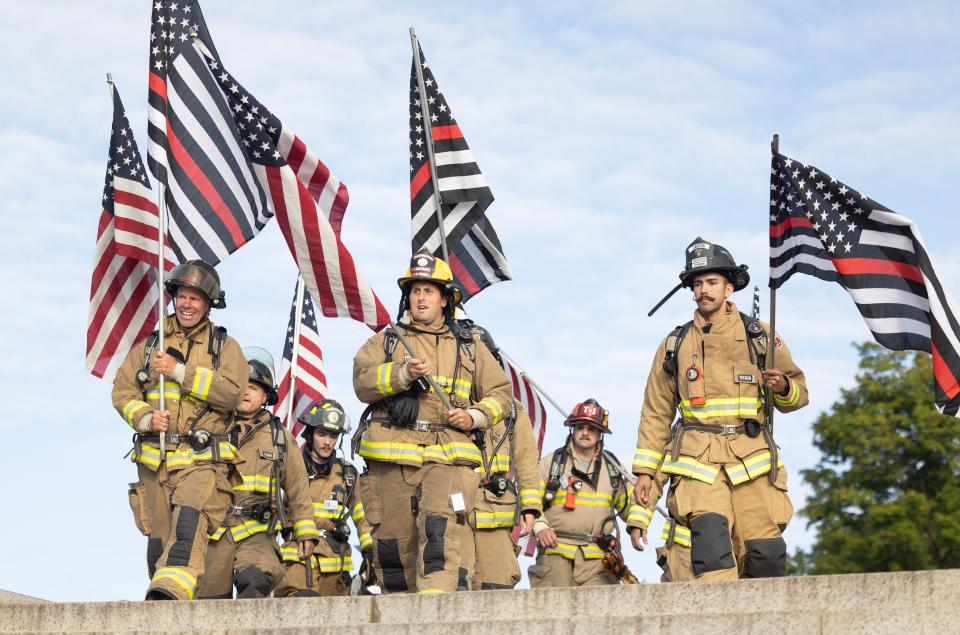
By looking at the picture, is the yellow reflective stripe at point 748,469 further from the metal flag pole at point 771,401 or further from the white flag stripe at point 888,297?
the white flag stripe at point 888,297

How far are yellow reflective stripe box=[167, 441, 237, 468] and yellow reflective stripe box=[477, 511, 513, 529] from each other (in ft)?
7.97

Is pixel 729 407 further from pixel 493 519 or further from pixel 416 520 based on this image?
pixel 493 519

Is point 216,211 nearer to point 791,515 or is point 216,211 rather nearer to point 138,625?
point 138,625

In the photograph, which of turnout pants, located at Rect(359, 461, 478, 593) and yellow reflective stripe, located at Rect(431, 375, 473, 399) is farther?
yellow reflective stripe, located at Rect(431, 375, 473, 399)

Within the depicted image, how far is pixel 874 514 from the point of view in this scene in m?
40.3

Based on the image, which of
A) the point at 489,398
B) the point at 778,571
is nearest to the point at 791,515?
the point at 778,571

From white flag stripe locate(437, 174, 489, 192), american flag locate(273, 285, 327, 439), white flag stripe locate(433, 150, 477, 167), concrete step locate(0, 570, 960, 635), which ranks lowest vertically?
concrete step locate(0, 570, 960, 635)

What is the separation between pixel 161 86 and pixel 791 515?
6487 mm

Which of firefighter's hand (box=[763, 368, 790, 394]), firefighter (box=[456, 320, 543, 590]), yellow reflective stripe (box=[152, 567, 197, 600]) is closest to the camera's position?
yellow reflective stripe (box=[152, 567, 197, 600])

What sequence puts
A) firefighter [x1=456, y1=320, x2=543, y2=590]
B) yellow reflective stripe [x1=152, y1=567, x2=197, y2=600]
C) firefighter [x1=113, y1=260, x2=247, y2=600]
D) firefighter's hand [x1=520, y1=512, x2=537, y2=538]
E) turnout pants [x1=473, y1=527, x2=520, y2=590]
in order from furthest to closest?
turnout pants [x1=473, y1=527, x2=520, y2=590], firefighter [x1=456, y1=320, x2=543, y2=590], firefighter's hand [x1=520, y1=512, x2=537, y2=538], firefighter [x1=113, y1=260, x2=247, y2=600], yellow reflective stripe [x1=152, y1=567, x2=197, y2=600]

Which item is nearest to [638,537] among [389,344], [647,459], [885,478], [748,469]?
[647,459]

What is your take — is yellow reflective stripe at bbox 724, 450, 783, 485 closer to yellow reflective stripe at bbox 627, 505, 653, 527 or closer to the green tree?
yellow reflective stripe at bbox 627, 505, 653, 527

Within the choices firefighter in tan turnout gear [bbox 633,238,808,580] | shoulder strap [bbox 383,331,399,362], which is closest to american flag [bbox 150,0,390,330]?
shoulder strap [bbox 383,331,399,362]

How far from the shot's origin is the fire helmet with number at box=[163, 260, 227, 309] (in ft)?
40.4
